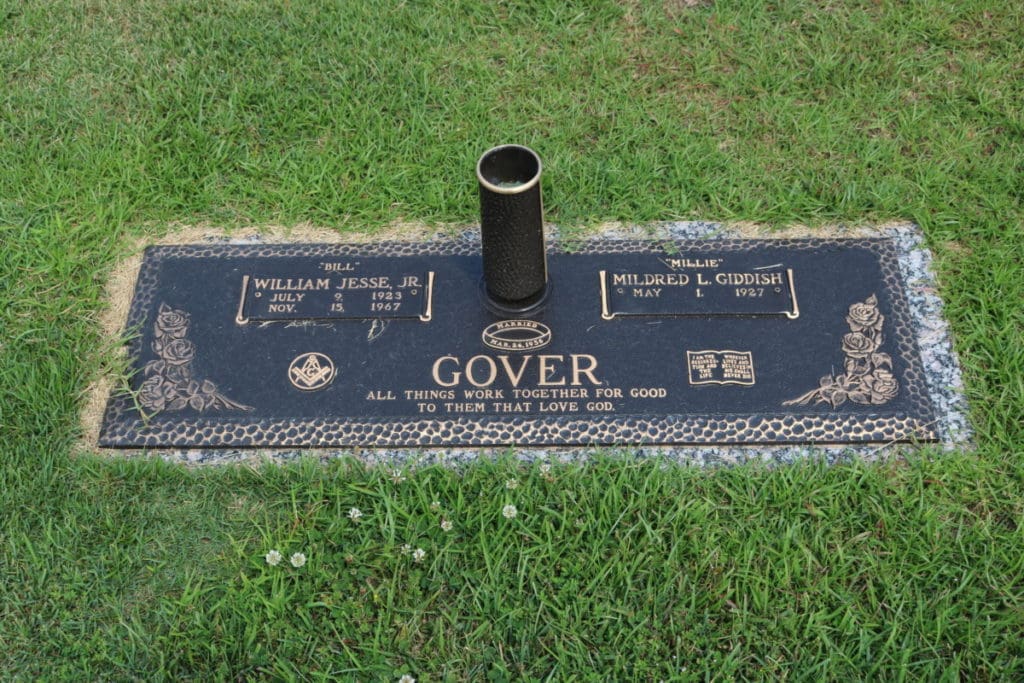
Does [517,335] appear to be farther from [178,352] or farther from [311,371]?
[178,352]

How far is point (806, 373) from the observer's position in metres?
2.86

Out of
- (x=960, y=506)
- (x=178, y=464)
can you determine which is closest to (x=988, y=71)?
(x=960, y=506)

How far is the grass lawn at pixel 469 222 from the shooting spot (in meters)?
2.42

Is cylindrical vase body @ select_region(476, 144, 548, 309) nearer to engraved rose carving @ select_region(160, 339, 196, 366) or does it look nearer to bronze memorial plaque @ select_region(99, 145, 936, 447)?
bronze memorial plaque @ select_region(99, 145, 936, 447)

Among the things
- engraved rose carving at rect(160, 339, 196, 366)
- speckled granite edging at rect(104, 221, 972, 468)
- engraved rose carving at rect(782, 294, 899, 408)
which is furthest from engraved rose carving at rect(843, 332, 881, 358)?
engraved rose carving at rect(160, 339, 196, 366)

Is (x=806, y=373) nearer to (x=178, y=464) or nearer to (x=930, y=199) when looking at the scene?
(x=930, y=199)

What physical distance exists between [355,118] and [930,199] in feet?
7.57

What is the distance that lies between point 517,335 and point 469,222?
613 millimetres

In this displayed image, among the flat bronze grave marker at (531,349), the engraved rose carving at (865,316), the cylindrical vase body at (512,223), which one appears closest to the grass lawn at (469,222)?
the flat bronze grave marker at (531,349)

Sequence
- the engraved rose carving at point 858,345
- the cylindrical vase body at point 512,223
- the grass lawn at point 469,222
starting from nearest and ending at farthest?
the grass lawn at point 469,222, the cylindrical vase body at point 512,223, the engraved rose carving at point 858,345

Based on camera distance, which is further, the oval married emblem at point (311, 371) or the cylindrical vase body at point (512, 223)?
the oval married emblem at point (311, 371)

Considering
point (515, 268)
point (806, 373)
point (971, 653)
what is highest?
point (515, 268)

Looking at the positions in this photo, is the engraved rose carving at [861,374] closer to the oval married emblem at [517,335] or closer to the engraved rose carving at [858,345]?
the engraved rose carving at [858,345]

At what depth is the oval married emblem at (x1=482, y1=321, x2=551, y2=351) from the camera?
9.73 feet
